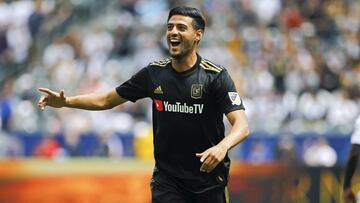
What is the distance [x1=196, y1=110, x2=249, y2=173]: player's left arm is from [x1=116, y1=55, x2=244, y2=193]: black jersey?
113 mm

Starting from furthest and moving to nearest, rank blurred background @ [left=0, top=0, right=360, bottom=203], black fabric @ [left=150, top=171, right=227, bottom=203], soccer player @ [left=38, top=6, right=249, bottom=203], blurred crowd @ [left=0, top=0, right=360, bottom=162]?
blurred crowd @ [left=0, top=0, right=360, bottom=162] < blurred background @ [left=0, top=0, right=360, bottom=203] < black fabric @ [left=150, top=171, right=227, bottom=203] < soccer player @ [left=38, top=6, right=249, bottom=203]

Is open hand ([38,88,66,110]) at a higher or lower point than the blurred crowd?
lower

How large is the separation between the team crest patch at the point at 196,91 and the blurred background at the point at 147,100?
22.8 ft

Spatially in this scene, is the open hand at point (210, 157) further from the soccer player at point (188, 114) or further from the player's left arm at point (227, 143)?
the soccer player at point (188, 114)

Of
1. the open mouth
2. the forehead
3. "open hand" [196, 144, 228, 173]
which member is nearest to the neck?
the open mouth

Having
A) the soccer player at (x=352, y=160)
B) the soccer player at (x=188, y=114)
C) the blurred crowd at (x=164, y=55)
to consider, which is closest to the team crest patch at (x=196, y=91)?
the soccer player at (x=188, y=114)

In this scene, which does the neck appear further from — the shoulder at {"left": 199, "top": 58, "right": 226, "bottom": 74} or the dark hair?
the dark hair

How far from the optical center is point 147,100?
18.6 m

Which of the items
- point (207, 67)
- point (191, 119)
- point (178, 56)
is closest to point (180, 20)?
point (178, 56)

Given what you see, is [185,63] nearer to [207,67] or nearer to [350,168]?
[207,67]

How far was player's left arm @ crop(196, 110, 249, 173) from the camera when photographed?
7129mm

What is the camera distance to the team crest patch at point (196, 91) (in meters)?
7.97

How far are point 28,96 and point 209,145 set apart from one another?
1056cm

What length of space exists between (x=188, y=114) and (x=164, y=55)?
12.2 meters
